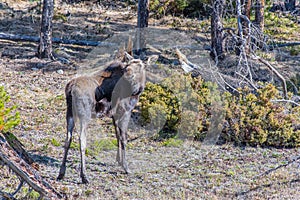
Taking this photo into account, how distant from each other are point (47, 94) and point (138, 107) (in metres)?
2.79

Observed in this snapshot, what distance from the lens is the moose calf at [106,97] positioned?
30.3ft

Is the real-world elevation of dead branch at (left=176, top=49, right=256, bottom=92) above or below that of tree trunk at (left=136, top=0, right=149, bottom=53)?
below

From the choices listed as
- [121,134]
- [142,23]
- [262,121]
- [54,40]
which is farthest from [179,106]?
[54,40]

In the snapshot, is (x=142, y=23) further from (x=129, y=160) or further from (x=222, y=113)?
(x=129, y=160)

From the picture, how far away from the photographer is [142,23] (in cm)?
1992

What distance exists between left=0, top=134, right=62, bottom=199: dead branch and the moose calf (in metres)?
1.62

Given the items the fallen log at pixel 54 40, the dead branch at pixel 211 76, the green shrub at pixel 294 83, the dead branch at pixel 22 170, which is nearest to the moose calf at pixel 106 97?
the dead branch at pixel 22 170

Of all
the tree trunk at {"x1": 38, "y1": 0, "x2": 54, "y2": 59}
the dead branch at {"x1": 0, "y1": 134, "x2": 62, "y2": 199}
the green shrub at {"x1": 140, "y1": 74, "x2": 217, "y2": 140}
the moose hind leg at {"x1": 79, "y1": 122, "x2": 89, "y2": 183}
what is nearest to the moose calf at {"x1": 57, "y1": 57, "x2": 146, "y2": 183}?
the moose hind leg at {"x1": 79, "y1": 122, "x2": 89, "y2": 183}

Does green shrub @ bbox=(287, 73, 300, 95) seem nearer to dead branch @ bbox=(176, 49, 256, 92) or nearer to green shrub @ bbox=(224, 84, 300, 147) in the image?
dead branch @ bbox=(176, 49, 256, 92)

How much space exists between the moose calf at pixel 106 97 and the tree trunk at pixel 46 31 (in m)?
8.31

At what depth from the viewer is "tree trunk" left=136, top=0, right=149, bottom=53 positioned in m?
19.7

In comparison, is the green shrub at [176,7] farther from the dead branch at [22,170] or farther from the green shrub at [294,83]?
the dead branch at [22,170]

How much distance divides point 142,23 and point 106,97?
1047cm

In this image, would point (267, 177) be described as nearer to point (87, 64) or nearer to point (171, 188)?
point (171, 188)
